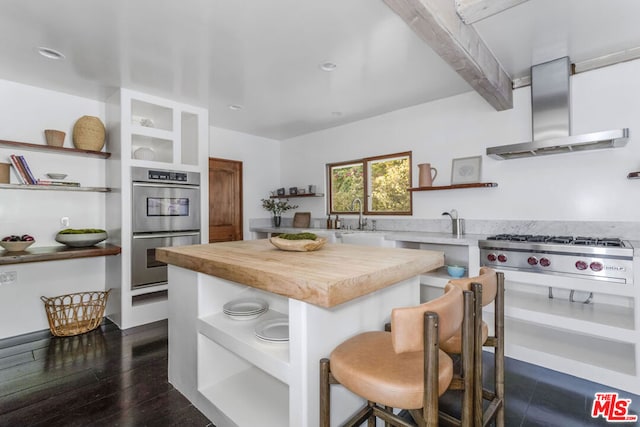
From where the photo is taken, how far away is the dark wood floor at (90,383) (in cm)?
181

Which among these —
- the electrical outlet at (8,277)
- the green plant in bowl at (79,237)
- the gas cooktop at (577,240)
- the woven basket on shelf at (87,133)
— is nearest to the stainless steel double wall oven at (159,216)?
the green plant in bowl at (79,237)

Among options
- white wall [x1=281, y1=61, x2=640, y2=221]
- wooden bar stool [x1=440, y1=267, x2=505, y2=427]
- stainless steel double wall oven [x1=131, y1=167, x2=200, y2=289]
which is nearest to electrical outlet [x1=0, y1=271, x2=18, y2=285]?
stainless steel double wall oven [x1=131, y1=167, x2=200, y2=289]

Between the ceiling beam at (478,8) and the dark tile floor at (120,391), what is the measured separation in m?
2.35

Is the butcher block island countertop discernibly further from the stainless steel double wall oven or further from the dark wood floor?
the stainless steel double wall oven

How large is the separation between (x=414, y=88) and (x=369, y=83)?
1.63 feet

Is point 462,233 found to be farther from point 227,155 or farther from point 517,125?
point 227,155

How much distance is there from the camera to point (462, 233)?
3336 mm

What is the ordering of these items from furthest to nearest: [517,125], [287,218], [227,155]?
[287,218]
[227,155]
[517,125]

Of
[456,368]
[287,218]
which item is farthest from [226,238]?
[456,368]

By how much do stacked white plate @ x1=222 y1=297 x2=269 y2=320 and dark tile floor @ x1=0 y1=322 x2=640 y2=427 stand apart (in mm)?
618

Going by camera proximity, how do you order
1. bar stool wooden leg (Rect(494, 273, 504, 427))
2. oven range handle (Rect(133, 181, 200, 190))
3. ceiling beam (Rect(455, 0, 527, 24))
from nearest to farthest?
bar stool wooden leg (Rect(494, 273, 504, 427)) < ceiling beam (Rect(455, 0, 527, 24)) < oven range handle (Rect(133, 181, 200, 190))

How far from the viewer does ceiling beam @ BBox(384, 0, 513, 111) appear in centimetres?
162

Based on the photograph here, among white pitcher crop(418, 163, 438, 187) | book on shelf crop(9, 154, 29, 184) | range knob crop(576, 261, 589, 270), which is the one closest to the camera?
range knob crop(576, 261, 589, 270)

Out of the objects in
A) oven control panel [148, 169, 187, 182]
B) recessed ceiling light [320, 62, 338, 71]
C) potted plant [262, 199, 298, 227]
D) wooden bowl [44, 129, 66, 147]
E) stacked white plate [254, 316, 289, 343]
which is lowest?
stacked white plate [254, 316, 289, 343]
